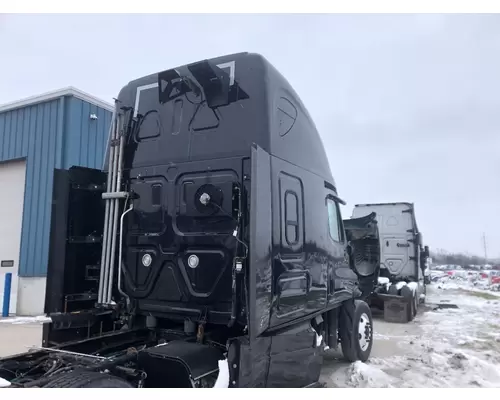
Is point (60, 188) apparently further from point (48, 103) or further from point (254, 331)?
point (48, 103)

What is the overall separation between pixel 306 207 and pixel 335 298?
4.54ft

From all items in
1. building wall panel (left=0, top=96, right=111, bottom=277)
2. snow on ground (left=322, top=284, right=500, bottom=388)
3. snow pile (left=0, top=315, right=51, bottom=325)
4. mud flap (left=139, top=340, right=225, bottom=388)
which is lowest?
snow on ground (left=322, top=284, right=500, bottom=388)

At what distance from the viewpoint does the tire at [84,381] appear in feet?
8.10

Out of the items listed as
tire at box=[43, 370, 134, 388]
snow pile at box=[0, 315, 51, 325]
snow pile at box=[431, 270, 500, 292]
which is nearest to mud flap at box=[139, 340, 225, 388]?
tire at box=[43, 370, 134, 388]

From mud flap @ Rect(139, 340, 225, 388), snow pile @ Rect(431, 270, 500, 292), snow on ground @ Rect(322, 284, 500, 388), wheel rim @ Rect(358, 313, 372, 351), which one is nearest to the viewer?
mud flap @ Rect(139, 340, 225, 388)

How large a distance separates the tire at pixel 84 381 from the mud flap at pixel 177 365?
0.38 m

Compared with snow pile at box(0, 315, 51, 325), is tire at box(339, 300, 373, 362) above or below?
above

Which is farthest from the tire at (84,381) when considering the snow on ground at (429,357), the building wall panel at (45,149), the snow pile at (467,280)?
the snow pile at (467,280)

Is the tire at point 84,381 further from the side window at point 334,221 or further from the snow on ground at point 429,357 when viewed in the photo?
the snow on ground at point 429,357

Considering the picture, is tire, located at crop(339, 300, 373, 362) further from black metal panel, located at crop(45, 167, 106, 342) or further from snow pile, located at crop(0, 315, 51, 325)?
snow pile, located at crop(0, 315, 51, 325)

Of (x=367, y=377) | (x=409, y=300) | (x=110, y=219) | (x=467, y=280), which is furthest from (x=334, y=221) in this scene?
(x=467, y=280)

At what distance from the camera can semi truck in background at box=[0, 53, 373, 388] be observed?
3.27 m

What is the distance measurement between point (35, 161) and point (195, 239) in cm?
878

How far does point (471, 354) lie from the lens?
6.66 metres
